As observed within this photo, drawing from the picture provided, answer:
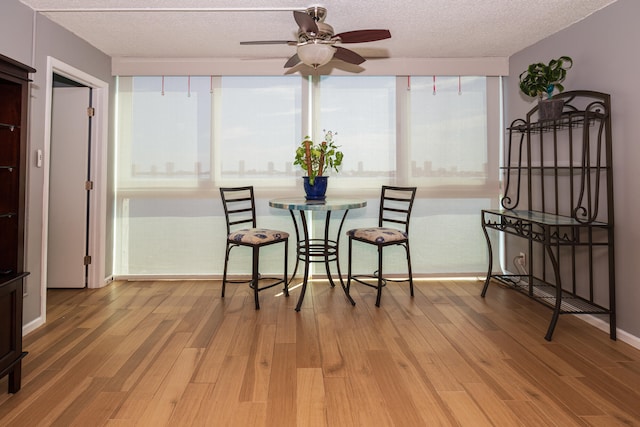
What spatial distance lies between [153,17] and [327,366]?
2870 millimetres

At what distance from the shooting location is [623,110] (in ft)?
8.55

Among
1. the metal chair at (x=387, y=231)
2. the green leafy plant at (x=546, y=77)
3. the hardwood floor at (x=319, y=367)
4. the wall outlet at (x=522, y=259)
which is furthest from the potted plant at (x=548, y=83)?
the hardwood floor at (x=319, y=367)

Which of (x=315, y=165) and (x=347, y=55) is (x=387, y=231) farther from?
(x=347, y=55)

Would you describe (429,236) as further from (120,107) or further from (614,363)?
(120,107)

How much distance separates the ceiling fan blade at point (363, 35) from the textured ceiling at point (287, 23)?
0.34 m

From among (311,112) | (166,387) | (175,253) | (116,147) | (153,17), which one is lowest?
(166,387)

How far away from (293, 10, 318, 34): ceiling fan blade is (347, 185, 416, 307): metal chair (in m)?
1.73

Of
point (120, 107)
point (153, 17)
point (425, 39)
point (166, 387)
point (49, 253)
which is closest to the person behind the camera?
point (166, 387)

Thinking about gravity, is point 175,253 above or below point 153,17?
below

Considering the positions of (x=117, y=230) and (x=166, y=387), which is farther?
(x=117, y=230)

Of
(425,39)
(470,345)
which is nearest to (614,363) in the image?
(470,345)

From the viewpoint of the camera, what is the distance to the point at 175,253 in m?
4.20

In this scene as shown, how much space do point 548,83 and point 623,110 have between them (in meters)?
0.59

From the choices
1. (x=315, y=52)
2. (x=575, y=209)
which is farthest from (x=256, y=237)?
(x=575, y=209)
